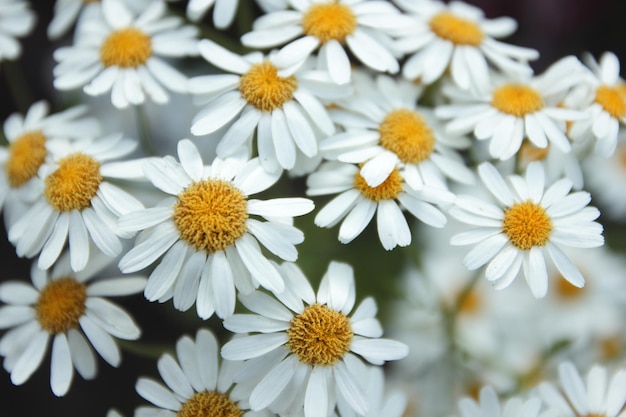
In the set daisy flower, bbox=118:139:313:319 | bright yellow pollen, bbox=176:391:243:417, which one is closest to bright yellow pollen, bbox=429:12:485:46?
daisy flower, bbox=118:139:313:319

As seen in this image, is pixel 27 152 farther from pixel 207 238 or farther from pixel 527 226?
pixel 527 226

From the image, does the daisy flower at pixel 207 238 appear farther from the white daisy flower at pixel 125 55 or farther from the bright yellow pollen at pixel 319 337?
the white daisy flower at pixel 125 55

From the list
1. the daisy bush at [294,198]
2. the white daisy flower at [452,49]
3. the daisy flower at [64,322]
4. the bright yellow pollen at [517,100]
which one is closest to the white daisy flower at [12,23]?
the daisy bush at [294,198]

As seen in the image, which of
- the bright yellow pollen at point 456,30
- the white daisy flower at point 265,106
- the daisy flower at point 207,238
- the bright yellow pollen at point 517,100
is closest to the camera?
the daisy flower at point 207,238

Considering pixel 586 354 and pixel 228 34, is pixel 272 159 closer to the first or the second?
pixel 586 354

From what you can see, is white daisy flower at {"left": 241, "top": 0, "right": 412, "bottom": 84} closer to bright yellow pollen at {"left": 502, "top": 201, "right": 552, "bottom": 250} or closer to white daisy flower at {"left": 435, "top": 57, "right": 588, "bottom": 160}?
white daisy flower at {"left": 435, "top": 57, "right": 588, "bottom": 160}

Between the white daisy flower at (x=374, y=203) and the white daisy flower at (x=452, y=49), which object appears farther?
the white daisy flower at (x=452, y=49)

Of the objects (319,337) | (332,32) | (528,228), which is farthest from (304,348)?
(332,32)
